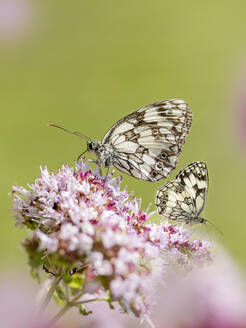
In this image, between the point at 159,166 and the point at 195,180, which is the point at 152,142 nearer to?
the point at 159,166

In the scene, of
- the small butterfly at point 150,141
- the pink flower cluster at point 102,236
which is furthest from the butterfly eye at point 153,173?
the pink flower cluster at point 102,236

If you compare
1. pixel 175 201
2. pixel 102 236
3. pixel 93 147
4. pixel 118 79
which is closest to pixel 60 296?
pixel 102 236

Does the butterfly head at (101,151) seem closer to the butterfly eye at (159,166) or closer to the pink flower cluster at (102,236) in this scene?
the butterfly eye at (159,166)

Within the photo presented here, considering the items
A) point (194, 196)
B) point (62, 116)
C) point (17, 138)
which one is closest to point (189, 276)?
point (194, 196)

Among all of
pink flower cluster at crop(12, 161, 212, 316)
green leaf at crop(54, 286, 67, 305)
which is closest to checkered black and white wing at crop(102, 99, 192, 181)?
pink flower cluster at crop(12, 161, 212, 316)

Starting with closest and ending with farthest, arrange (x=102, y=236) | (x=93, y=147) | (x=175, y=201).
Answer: (x=102, y=236)
(x=175, y=201)
(x=93, y=147)

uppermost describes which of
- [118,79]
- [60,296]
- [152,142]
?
[118,79]

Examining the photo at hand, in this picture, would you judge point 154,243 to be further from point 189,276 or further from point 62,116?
point 62,116
